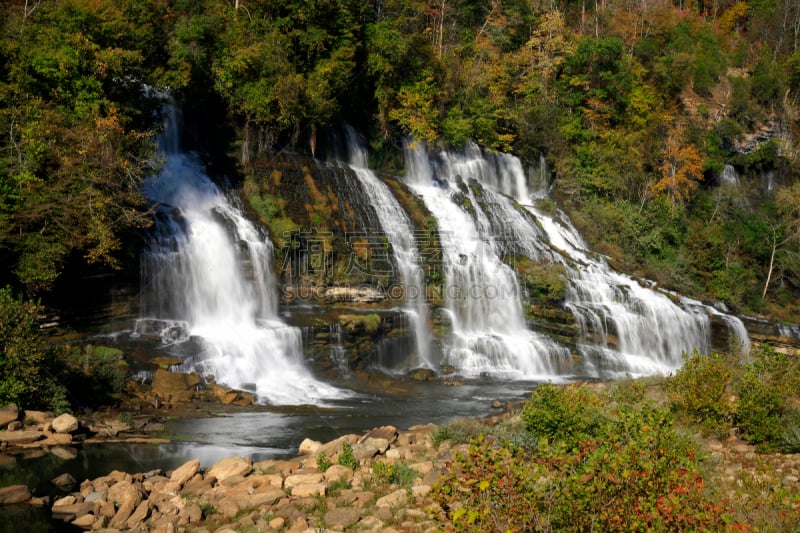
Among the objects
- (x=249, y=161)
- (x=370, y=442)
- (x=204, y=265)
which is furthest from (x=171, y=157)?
(x=370, y=442)

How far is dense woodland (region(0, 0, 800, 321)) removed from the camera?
16.7 m

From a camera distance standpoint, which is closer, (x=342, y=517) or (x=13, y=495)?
(x=342, y=517)

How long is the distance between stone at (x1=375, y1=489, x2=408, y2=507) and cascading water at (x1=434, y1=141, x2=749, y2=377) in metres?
14.0

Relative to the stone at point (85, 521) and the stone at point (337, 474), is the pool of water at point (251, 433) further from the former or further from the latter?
the stone at point (337, 474)

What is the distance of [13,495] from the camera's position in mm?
9211

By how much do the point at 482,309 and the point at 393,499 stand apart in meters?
14.7

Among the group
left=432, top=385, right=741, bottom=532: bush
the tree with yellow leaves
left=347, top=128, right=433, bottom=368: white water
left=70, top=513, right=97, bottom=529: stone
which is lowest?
left=70, top=513, right=97, bottom=529: stone

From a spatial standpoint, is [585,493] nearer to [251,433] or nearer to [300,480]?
[300,480]

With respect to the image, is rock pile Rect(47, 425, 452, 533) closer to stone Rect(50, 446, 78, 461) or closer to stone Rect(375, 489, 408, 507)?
stone Rect(375, 489, 408, 507)

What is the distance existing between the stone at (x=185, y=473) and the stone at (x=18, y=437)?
10.5 ft

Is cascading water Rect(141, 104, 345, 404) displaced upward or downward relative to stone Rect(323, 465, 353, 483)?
upward

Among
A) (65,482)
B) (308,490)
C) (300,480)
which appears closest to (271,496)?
(308,490)

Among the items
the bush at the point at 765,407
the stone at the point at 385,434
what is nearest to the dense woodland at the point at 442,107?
the stone at the point at 385,434

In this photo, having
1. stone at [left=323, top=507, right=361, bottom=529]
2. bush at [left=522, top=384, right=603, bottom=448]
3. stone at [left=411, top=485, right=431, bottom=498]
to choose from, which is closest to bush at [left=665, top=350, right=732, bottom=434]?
bush at [left=522, top=384, right=603, bottom=448]
